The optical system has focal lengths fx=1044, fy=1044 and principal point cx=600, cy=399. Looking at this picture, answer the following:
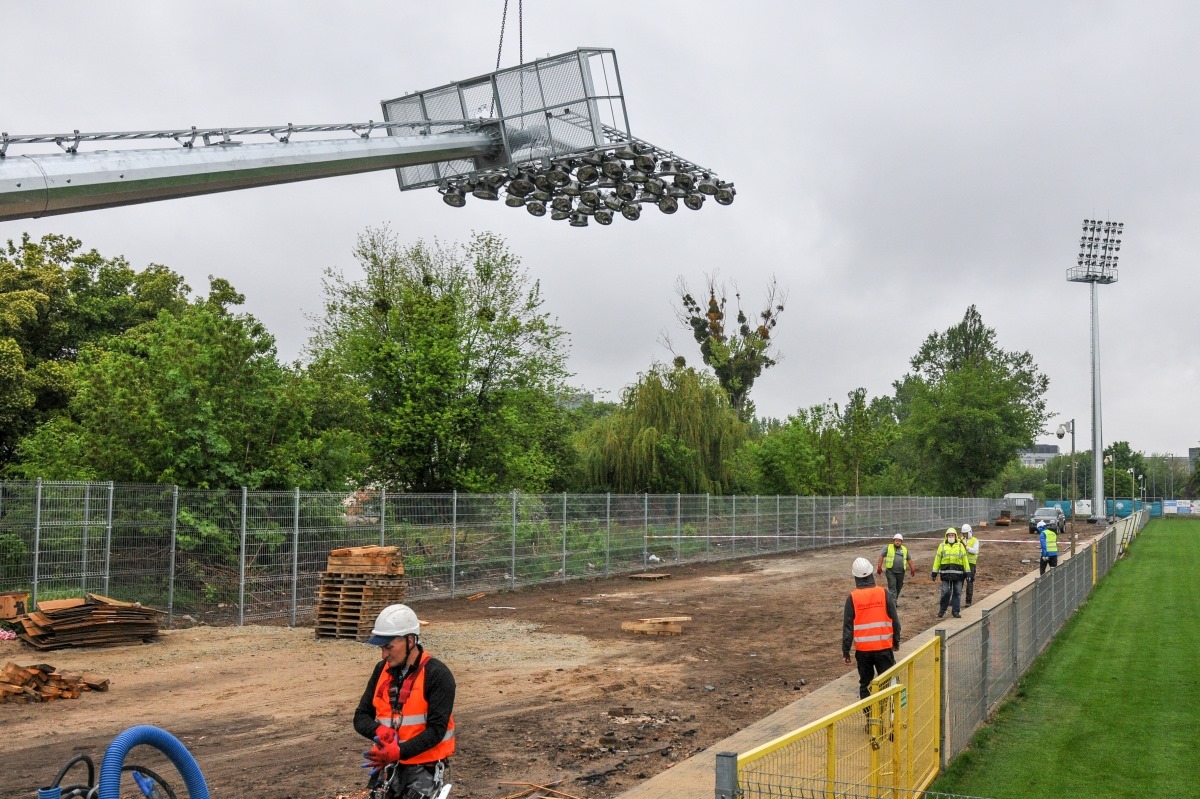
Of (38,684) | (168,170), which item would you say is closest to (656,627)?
(38,684)

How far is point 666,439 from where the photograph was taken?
4453 centimetres

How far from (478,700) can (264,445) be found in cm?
1204

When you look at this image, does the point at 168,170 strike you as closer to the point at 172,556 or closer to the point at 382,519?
the point at 172,556

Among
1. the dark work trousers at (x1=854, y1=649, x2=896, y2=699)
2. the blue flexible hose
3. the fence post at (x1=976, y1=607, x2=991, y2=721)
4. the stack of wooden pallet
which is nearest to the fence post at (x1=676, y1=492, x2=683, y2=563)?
the stack of wooden pallet

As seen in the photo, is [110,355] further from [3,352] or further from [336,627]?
[336,627]

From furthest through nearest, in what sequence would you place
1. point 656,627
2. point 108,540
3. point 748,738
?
point 656,627 → point 108,540 → point 748,738

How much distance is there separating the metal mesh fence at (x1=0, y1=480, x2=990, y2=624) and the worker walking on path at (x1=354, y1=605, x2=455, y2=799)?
1384 cm

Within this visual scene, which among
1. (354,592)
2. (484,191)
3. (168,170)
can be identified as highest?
(484,191)

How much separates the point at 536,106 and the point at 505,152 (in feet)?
2.48

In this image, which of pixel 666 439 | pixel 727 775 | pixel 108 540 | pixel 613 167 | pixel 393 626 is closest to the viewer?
pixel 727 775

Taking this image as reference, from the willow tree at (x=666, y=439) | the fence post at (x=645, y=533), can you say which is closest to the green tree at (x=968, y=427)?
the willow tree at (x=666, y=439)

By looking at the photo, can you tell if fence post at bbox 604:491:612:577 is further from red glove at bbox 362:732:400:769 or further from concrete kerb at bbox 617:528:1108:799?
red glove at bbox 362:732:400:769

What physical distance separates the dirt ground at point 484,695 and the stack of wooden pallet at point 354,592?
0.50 meters

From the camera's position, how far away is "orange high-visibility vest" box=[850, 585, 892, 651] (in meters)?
11.4
